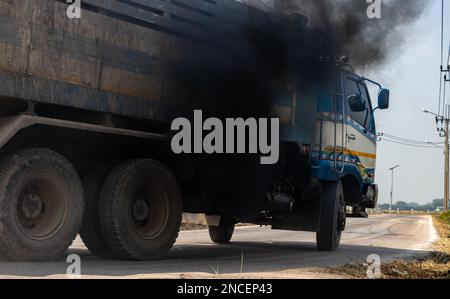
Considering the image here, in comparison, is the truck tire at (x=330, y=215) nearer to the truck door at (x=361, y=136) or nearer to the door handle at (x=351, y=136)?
the truck door at (x=361, y=136)

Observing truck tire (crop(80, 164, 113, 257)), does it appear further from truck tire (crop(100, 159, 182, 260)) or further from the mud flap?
the mud flap

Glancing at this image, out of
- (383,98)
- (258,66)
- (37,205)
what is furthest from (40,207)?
(383,98)

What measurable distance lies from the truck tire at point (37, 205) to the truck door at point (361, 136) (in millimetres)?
5307

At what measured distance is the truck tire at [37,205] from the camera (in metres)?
6.07

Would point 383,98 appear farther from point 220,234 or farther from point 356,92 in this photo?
point 220,234

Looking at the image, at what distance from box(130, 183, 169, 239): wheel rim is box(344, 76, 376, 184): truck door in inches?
154

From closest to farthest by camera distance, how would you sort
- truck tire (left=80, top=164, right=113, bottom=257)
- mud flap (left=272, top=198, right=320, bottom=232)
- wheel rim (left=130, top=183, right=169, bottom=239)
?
1. truck tire (left=80, top=164, right=113, bottom=257)
2. wheel rim (left=130, top=183, right=169, bottom=239)
3. mud flap (left=272, top=198, right=320, bottom=232)

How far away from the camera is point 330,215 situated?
1019cm

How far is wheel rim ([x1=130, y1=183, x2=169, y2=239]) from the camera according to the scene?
7.41m

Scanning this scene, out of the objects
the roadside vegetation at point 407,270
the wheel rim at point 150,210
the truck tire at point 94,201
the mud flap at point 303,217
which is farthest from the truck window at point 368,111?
the truck tire at point 94,201

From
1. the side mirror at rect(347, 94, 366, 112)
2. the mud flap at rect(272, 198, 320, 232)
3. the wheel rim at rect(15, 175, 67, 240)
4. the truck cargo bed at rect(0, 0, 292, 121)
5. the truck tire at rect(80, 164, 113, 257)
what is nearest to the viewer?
the truck cargo bed at rect(0, 0, 292, 121)

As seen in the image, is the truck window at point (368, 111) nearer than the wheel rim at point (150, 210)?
No

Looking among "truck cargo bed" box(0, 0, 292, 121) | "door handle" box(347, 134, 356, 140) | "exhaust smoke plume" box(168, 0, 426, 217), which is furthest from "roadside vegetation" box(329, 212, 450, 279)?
"truck cargo bed" box(0, 0, 292, 121)

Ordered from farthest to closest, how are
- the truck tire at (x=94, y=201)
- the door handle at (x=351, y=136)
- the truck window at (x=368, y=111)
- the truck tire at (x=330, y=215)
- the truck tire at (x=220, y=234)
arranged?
the truck tire at (x=220, y=234) < the truck window at (x=368, y=111) < the door handle at (x=351, y=136) < the truck tire at (x=330, y=215) < the truck tire at (x=94, y=201)
